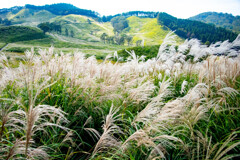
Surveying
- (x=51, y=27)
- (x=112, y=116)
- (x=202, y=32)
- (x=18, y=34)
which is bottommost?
(x=112, y=116)

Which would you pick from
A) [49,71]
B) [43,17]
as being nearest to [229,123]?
[49,71]

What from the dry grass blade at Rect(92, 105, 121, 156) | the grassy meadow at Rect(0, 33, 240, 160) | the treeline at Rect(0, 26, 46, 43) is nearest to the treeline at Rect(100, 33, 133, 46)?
the treeline at Rect(0, 26, 46, 43)

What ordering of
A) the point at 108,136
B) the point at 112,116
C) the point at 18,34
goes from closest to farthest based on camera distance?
the point at 108,136, the point at 112,116, the point at 18,34

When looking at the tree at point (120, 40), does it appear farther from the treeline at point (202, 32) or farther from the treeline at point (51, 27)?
the treeline at point (202, 32)

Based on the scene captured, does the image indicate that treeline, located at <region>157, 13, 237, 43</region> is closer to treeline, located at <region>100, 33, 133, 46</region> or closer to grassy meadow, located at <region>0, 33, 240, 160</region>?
treeline, located at <region>100, 33, 133, 46</region>

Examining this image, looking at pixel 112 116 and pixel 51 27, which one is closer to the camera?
pixel 112 116

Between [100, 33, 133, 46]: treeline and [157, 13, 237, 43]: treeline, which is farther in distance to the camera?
[100, 33, 133, 46]: treeline

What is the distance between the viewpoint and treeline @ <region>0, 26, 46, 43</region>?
2985 inches

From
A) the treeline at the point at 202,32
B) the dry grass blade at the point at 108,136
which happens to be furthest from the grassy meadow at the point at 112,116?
the treeline at the point at 202,32

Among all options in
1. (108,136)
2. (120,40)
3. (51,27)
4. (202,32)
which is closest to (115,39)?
(120,40)

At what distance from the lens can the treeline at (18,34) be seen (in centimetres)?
7581

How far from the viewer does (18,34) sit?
3204 inches

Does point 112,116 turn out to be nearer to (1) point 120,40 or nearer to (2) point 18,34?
(2) point 18,34

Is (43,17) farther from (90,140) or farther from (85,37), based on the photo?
(90,140)
